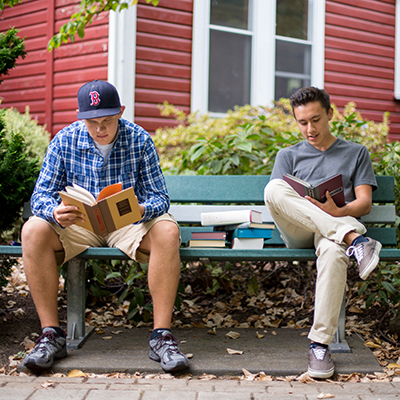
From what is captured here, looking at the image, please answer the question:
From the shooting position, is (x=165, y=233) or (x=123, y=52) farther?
(x=123, y=52)

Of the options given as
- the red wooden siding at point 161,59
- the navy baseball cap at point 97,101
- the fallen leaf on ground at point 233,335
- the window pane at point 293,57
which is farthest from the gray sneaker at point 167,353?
the window pane at point 293,57

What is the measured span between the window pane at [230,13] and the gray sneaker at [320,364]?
16.1 ft

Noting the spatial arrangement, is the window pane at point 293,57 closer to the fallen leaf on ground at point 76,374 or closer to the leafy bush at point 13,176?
the leafy bush at point 13,176

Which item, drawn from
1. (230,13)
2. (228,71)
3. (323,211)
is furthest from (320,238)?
(230,13)

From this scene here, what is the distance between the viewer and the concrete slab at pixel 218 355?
2502 mm

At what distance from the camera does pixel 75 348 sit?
2.77 meters

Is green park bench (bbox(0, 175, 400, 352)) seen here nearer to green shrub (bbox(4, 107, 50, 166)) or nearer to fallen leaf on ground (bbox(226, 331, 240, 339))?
fallen leaf on ground (bbox(226, 331, 240, 339))

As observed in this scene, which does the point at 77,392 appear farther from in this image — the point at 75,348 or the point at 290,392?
the point at 290,392

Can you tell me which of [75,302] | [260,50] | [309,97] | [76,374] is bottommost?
[76,374]

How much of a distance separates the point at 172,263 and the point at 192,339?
69 cm

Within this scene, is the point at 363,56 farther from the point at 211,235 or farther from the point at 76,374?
the point at 76,374

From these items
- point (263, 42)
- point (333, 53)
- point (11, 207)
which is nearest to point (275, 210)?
point (11, 207)

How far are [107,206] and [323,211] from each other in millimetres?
1215

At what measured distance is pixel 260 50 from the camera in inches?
254
